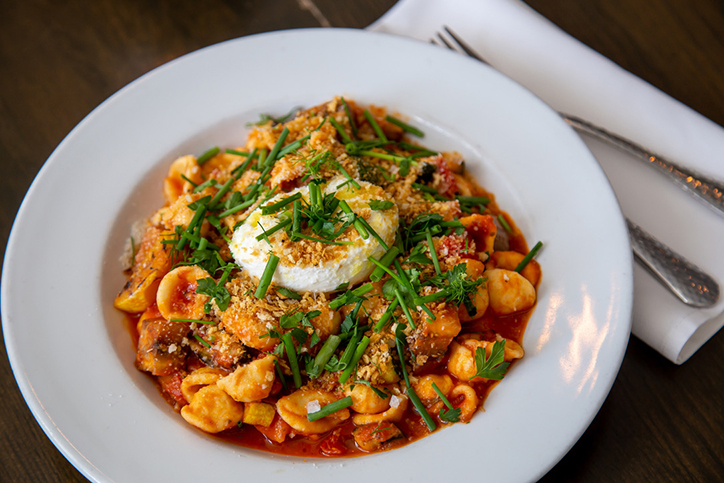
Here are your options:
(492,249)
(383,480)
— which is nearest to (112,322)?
(383,480)

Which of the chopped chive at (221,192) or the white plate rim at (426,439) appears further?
the chopped chive at (221,192)

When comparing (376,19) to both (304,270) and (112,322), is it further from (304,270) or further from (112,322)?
(112,322)

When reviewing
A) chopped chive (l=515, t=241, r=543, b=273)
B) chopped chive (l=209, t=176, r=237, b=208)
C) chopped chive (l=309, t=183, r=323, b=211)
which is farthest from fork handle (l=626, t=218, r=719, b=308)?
chopped chive (l=209, t=176, r=237, b=208)

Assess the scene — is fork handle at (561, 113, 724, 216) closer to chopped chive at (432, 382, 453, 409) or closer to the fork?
the fork

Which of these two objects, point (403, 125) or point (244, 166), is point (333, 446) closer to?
point (244, 166)

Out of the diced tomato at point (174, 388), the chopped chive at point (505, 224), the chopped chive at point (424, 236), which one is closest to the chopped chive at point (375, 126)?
the chopped chive at point (424, 236)

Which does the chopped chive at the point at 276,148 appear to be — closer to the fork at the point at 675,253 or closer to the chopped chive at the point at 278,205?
the chopped chive at the point at 278,205
